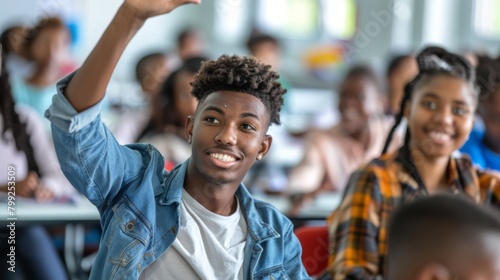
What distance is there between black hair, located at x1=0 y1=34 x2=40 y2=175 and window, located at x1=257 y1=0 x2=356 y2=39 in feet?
15.6

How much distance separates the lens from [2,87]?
3098 millimetres

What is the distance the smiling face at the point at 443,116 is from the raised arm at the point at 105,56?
1.12 m

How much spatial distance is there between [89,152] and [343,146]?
262cm

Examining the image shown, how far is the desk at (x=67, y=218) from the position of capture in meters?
2.88

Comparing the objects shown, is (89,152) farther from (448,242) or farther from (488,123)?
(488,123)

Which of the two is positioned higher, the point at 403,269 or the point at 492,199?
the point at 403,269

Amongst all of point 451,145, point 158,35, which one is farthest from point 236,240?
point 158,35

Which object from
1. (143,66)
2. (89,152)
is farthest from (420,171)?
(143,66)

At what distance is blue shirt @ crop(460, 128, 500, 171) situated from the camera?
9.91 feet

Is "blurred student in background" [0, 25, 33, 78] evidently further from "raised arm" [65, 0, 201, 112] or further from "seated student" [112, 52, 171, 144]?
"raised arm" [65, 0, 201, 112]

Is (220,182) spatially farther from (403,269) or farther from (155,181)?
(403,269)

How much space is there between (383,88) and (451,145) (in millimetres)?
2949

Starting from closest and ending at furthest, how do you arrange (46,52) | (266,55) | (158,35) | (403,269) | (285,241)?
(403,269), (285,241), (46,52), (266,55), (158,35)

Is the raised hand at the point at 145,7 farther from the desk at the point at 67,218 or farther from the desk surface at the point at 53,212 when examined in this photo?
the desk surface at the point at 53,212
